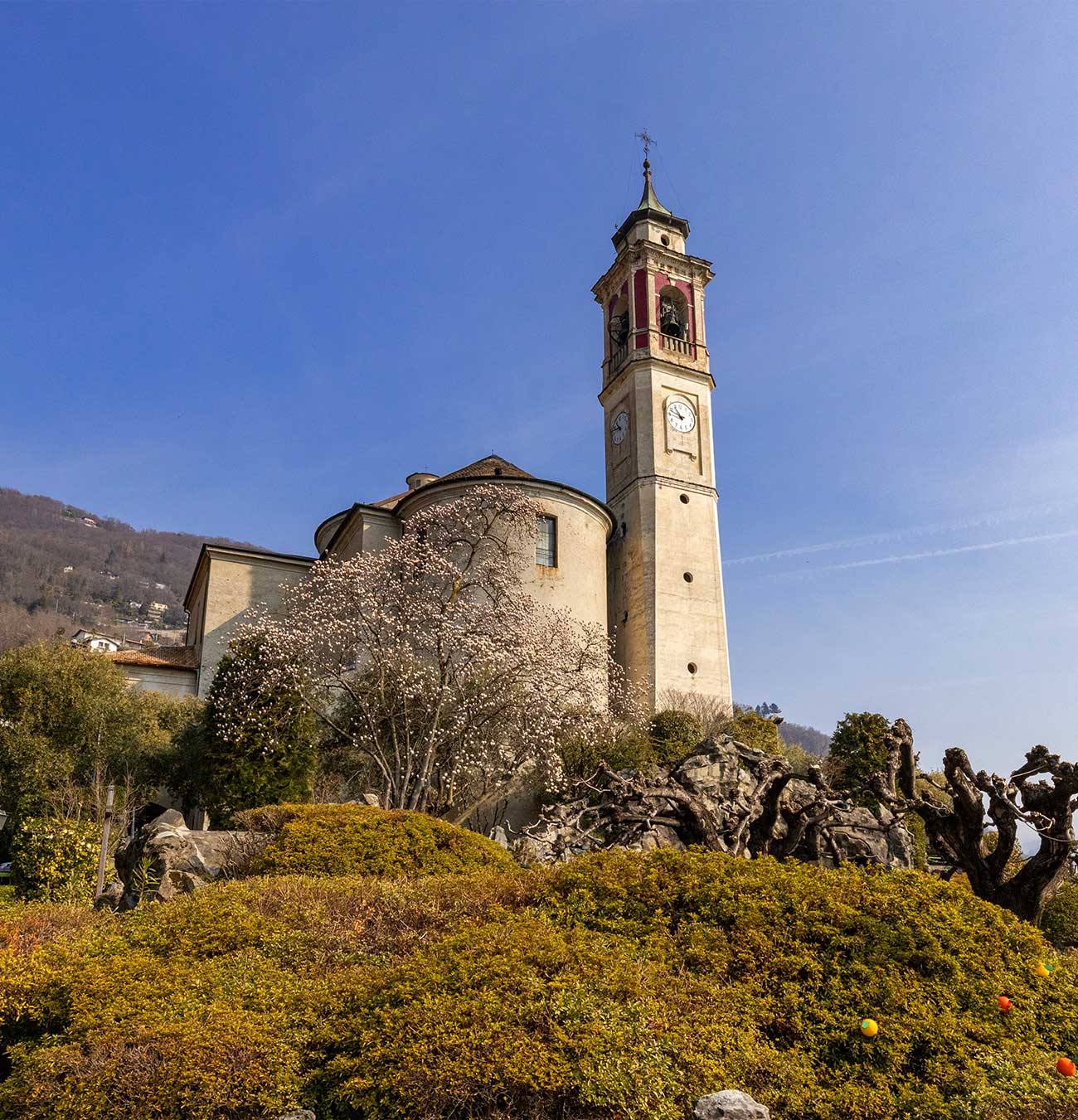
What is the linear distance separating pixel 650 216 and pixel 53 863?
31.3 meters

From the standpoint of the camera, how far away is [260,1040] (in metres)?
5.09

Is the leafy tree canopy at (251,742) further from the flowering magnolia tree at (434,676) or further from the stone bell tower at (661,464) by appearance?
the stone bell tower at (661,464)

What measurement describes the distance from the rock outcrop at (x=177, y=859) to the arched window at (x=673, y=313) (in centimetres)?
2717

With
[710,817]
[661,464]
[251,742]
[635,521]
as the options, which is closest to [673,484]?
[661,464]

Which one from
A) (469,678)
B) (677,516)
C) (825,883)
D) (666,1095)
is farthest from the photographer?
(677,516)

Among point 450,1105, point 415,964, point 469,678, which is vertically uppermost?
point 469,678

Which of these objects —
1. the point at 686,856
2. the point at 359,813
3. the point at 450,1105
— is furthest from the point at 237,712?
the point at 450,1105

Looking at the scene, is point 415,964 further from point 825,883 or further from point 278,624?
point 278,624

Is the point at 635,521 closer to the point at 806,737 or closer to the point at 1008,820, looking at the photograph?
the point at 1008,820

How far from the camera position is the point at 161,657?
2956 centimetres

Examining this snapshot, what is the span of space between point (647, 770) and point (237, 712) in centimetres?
935

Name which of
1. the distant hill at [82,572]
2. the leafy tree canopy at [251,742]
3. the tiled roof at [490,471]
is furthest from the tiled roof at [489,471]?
the distant hill at [82,572]

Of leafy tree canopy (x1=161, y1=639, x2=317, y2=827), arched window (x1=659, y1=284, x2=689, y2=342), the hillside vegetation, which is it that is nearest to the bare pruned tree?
the hillside vegetation

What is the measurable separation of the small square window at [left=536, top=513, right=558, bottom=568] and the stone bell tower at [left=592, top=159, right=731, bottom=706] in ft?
13.2
